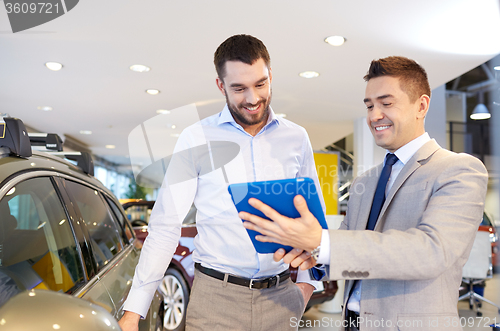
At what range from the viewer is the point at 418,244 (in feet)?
3.12

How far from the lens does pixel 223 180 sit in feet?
5.33

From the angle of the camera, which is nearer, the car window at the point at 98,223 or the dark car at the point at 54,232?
the dark car at the point at 54,232

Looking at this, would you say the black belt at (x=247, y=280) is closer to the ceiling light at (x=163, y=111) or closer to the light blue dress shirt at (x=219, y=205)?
the light blue dress shirt at (x=219, y=205)

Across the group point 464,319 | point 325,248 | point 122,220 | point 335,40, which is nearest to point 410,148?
point 325,248

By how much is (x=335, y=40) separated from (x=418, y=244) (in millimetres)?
3628

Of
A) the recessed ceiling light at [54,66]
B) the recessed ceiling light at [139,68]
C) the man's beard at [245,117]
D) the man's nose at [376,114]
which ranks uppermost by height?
the recessed ceiling light at [54,66]

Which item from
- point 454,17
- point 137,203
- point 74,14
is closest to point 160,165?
point 74,14

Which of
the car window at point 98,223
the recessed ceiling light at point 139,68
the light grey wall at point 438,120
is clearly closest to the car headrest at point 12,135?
the car window at point 98,223

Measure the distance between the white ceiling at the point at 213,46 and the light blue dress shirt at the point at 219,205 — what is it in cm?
211

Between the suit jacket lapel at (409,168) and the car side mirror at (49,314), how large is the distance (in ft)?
2.63

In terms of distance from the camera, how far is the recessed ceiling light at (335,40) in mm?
4188

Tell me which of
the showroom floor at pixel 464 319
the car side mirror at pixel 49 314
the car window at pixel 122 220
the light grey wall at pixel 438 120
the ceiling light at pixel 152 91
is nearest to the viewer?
the car side mirror at pixel 49 314

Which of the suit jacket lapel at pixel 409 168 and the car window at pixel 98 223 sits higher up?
the suit jacket lapel at pixel 409 168

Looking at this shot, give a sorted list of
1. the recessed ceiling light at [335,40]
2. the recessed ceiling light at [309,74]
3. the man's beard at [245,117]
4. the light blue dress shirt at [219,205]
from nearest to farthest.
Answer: the light blue dress shirt at [219,205] < the man's beard at [245,117] < the recessed ceiling light at [335,40] < the recessed ceiling light at [309,74]
